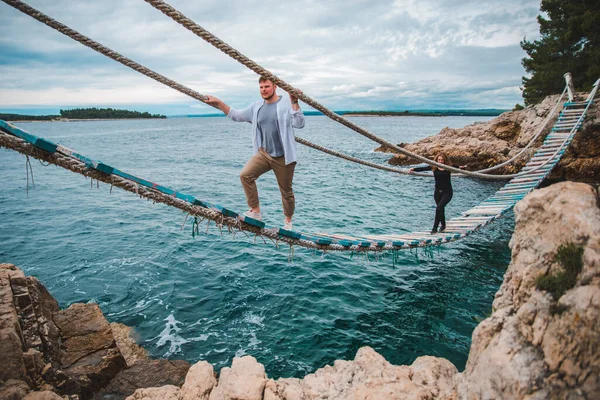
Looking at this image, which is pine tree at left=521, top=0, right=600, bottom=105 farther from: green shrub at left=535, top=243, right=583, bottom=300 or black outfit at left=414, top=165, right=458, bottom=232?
green shrub at left=535, top=243, right=583, bottom=300

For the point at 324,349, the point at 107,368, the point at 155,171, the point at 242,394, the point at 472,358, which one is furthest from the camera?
the point at 155,171

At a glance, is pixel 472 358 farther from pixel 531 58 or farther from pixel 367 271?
pixel 531 58

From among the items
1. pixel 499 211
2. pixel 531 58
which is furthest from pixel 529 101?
pixel 499 211

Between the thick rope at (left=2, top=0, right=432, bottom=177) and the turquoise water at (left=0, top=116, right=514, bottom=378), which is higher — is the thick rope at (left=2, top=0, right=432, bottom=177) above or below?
above

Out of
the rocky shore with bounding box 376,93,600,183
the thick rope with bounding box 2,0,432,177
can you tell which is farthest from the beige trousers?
the rocky shore with bounding box 376,93,600,183

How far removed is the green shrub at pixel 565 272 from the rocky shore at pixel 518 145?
2173 centimetres

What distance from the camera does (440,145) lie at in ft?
102

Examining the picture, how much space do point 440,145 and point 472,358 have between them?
101ft

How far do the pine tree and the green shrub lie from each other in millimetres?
27532

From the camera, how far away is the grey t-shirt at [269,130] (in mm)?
5215

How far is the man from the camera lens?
5.08m

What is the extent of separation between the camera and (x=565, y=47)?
26438 millimetres

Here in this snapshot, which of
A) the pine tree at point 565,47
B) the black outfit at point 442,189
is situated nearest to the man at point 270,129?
the black outfit at point 442,189

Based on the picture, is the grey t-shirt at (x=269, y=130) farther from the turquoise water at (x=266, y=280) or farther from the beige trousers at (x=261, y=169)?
the turquoise water at (x=266, y=280)
